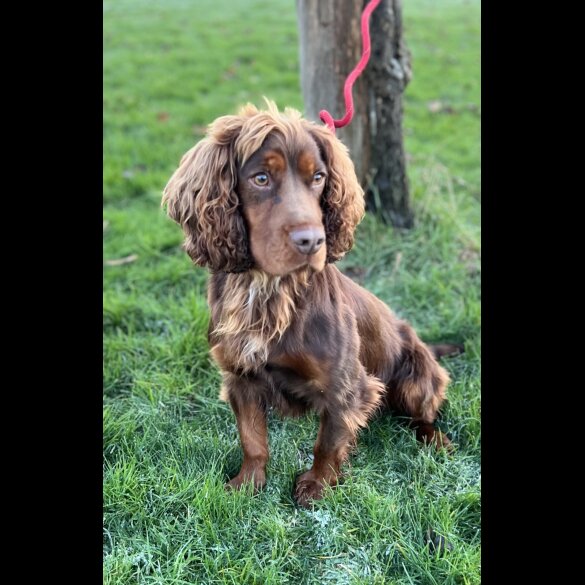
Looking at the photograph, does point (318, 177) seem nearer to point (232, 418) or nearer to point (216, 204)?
point (216, 204)

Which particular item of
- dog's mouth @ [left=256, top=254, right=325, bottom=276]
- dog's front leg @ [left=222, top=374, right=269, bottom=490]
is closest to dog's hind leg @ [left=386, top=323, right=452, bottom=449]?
dog's front leg @ [left=222, top=374, right=269, bottom=490]

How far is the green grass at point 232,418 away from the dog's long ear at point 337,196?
1051 millimetres

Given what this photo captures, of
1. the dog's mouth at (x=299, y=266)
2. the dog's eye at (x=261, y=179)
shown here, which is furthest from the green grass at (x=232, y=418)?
the dog's eye at (x=261, y=179)

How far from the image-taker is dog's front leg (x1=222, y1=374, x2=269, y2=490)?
2885 millimetres

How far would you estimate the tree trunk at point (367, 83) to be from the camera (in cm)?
436

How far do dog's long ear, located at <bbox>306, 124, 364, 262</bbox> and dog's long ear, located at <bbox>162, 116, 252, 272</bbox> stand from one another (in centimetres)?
36

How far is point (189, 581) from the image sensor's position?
2.41 m

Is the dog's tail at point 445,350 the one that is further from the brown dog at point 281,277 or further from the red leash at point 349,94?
the red leash at point 349,94

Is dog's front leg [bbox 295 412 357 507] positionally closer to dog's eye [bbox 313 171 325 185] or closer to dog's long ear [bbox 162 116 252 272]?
dog's long ear [bbox 162 116 252 272]

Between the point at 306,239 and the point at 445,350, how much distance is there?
1.78 meters

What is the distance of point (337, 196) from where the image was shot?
8.79 feet

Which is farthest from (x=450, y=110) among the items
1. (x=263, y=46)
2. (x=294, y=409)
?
(x=294, y=409)

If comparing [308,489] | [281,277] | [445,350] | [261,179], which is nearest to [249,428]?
[308,489]
